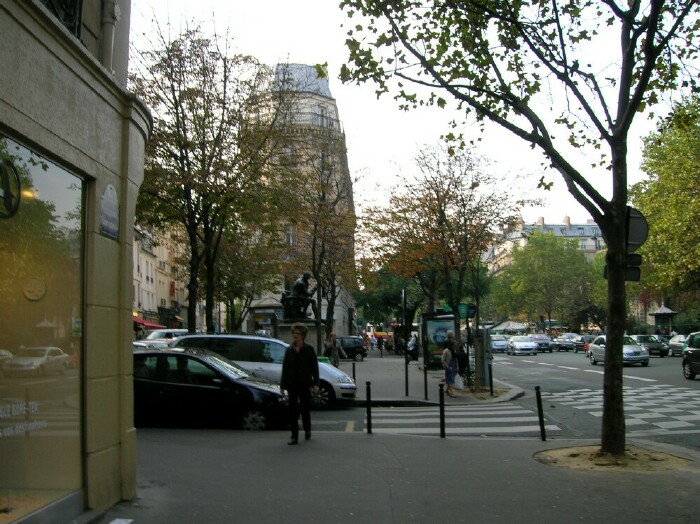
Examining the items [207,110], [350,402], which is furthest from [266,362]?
[207,110]

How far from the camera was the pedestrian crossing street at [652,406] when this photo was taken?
1319cm

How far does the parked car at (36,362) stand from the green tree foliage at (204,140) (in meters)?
13.1

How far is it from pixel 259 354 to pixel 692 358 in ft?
52.7

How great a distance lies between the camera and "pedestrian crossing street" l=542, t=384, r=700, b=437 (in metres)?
13.2

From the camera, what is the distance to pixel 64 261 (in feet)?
18.0

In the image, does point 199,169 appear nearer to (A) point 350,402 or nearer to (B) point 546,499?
(A) point 350,402

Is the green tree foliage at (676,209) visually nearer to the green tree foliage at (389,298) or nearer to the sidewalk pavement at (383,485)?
the green tree foliage at (389,298)

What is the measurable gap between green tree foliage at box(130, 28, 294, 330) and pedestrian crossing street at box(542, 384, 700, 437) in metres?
9.65

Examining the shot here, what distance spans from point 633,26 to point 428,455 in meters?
6.40

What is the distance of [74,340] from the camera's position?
560 centimetres

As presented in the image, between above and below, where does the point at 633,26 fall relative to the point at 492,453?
above

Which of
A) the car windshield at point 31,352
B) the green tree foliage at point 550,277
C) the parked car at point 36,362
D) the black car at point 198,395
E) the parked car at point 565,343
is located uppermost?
the green tree foliage at point 550,277

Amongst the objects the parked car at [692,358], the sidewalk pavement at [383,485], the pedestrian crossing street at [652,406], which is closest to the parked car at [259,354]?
the sidewalk pavement at [383,485]

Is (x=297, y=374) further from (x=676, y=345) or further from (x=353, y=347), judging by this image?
(x=676, y=345)
